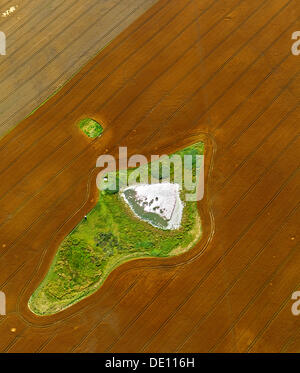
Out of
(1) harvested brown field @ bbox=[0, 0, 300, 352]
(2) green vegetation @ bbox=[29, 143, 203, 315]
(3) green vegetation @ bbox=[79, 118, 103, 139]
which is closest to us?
(1) harvested brown field @ bbox=[0, 0, 300, 352]

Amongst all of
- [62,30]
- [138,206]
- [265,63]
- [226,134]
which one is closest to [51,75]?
[62,30]

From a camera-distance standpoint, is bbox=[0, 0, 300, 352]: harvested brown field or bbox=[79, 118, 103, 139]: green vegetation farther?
bbox=[79, 118, 103, 139]: green vegetation

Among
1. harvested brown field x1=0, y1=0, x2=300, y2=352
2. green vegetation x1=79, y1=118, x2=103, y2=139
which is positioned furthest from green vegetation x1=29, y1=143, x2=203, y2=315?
green vegetation x1=79, y1=118, x2=103, y2=139

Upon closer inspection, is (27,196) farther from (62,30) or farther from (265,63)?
(265,63)

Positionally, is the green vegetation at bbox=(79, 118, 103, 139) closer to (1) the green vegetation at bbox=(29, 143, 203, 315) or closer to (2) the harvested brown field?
(2) the harvested brown field

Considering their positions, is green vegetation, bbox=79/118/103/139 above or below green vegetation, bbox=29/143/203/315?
above

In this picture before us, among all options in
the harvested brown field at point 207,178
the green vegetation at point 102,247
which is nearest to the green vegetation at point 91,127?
the harvested brown field at point 207,178

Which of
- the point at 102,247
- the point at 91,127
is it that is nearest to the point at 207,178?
the point at 102,247

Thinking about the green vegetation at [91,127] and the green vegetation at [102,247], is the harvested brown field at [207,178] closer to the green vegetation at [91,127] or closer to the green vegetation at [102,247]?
the green vegetation at [91,127]
